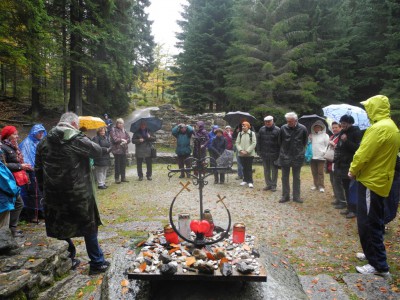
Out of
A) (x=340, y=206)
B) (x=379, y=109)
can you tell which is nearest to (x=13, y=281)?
(x=379, y=109)

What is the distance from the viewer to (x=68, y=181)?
11.3 feet

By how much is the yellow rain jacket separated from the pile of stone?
1773 millimetres

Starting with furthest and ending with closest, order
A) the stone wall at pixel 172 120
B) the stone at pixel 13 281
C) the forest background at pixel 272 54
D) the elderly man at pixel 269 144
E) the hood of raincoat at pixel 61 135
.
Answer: the stone wall at pixel 172 120
the forest background at pixel 272 54
the elderly man at pixel 269 144
the hood of raincoat at pixel 61 135
the stone at pixel 13 281

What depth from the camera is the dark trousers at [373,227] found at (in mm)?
3664

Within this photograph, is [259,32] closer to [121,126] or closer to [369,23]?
[369,23]

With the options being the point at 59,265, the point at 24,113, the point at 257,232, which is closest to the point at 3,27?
the point at 24,113

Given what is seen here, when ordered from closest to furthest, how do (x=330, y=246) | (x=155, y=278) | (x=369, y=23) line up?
(x=155, y=278) < (x=330, y=246) < (x=369, y=23)

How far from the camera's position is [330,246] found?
192 inches

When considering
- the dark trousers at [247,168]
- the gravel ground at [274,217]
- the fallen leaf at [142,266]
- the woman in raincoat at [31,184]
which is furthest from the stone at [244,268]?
the dark trousers at [247,168]

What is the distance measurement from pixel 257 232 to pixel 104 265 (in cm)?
288

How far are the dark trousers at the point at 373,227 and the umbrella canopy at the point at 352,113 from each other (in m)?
3.17

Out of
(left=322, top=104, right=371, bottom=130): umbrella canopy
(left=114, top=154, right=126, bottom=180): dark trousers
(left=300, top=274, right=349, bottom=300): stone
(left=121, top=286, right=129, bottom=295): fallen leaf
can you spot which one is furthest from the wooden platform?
(left=114, top=154, right=126, bottom=180): dark trousers

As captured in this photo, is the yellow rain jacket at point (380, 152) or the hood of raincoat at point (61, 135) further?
the yellow rain jacket at point (380, 152)

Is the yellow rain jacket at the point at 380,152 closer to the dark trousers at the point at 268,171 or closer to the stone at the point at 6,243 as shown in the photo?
the stone at the point at 6,243
